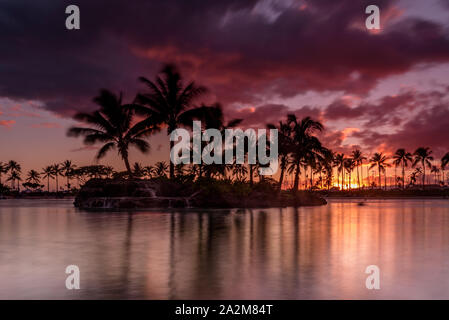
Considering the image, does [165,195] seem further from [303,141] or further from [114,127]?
[303,141]

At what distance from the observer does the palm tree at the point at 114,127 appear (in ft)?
107

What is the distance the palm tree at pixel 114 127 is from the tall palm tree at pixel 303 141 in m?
16.3

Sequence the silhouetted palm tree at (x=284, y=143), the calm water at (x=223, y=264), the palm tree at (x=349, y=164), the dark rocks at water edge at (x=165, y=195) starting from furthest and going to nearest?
the palm tree at (x=349, y=164)
the silhouetted palm tree at (x=284, y=143)
the dark rocks at water edge at (x=165, y=195)
the calm water at (x=223, y=264)

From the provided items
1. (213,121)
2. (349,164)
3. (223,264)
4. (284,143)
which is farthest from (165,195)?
(349,164)

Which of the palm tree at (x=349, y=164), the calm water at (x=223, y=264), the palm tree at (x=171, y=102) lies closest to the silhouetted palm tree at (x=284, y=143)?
the palm tree at (x=171, y=102)

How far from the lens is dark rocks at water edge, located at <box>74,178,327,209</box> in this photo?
98.2ft

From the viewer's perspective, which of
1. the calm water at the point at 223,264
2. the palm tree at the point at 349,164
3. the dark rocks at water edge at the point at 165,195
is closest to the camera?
the calm water at the point at 223,264

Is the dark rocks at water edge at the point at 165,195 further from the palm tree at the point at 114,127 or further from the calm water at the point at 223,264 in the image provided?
the calm water at the point at 223,264

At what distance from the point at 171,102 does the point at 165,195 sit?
7354 millimetres

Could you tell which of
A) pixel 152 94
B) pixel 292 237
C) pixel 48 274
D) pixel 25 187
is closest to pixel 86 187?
pixel 152 94

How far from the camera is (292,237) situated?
40.0 feet

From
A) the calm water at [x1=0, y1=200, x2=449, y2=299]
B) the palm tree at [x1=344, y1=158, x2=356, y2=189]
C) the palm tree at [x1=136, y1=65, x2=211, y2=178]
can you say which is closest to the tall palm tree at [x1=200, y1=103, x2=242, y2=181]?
the palm tree at [x1=136, y1=65, x2=211, y2=178]
